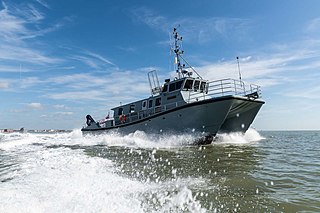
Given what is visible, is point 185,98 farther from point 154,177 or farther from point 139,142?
point 154,177

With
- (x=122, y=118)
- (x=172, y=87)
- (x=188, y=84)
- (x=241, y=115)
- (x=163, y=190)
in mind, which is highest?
(x=188, y=84)

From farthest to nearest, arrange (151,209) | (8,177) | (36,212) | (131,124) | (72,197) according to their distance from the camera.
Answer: (131,124) → (8,177) → (72,197) → (151,209) → (36,212)

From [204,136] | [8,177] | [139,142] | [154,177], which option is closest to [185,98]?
[204,136]

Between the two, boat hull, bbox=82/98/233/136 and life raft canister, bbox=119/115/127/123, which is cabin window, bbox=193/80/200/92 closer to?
boat hull, bbox=82/98/233/136

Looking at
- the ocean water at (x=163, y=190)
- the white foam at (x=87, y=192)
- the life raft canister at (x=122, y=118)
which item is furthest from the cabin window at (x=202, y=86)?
the white foam at (x=87, y=192)

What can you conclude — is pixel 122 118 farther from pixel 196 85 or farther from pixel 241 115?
pixel 241 115

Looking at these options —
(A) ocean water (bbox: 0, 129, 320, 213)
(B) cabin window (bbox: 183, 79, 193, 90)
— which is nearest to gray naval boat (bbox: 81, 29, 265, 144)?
(B) cabin window (bbox: 183, 79, 193, 90)

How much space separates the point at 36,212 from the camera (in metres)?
3.41

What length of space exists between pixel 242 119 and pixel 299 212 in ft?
51.9

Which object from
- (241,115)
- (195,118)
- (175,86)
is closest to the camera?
(195,118)

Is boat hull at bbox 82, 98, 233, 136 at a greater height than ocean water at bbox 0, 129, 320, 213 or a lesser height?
greater

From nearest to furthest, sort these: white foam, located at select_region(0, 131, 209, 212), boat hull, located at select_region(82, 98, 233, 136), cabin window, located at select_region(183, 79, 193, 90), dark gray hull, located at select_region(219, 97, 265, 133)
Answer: white foam, located at select_region(0, 131, 209, 212) → boat hull, located at select_region(82, 98, 233, 136) → dark gray hull, located at select_region(219, 97, 265, 133) → cabin window, located at select_region(183, 79, 193, 90)

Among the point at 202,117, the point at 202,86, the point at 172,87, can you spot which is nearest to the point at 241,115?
the point at 202,86

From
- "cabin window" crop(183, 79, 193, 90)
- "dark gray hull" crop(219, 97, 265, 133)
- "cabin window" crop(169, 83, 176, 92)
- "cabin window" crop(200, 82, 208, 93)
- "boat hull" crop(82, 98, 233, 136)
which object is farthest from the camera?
"cabin window" crop(200, 82, 208, 93)
